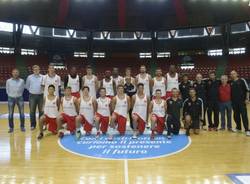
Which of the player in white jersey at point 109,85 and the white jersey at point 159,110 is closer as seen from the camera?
the white jersey at point 159,110

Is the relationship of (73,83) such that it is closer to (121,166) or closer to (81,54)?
(121,166)

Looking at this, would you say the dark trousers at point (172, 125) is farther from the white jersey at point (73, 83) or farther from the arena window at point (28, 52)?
the arena window at point (28, 52)

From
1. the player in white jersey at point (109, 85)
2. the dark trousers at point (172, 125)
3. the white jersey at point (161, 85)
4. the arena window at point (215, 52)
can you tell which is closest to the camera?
the dark trousers at point (172, 125)

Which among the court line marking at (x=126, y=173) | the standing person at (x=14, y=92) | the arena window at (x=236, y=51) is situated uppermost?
the arena window at (x=236, y=51)

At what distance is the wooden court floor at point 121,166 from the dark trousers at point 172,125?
82 centimetres

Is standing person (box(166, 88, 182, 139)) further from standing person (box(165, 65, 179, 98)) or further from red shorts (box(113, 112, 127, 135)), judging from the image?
red shorts (box(113, 112, 127, 135))

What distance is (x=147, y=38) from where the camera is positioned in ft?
78.7

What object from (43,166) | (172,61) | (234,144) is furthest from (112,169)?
(172,61)

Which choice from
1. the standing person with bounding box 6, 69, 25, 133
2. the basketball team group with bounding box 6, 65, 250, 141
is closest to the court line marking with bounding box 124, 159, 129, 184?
the basketball team group with bounding box 6, 65, 250, 141

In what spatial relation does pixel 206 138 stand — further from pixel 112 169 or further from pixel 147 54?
pixel 147 54

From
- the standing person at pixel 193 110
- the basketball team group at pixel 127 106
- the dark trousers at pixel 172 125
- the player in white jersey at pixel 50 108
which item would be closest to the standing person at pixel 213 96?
the basketball team group at pixel 127 106

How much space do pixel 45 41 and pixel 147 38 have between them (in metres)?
7.69

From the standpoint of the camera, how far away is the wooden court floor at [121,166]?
4.30 meters

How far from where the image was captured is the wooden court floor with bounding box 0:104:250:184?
4.30m
